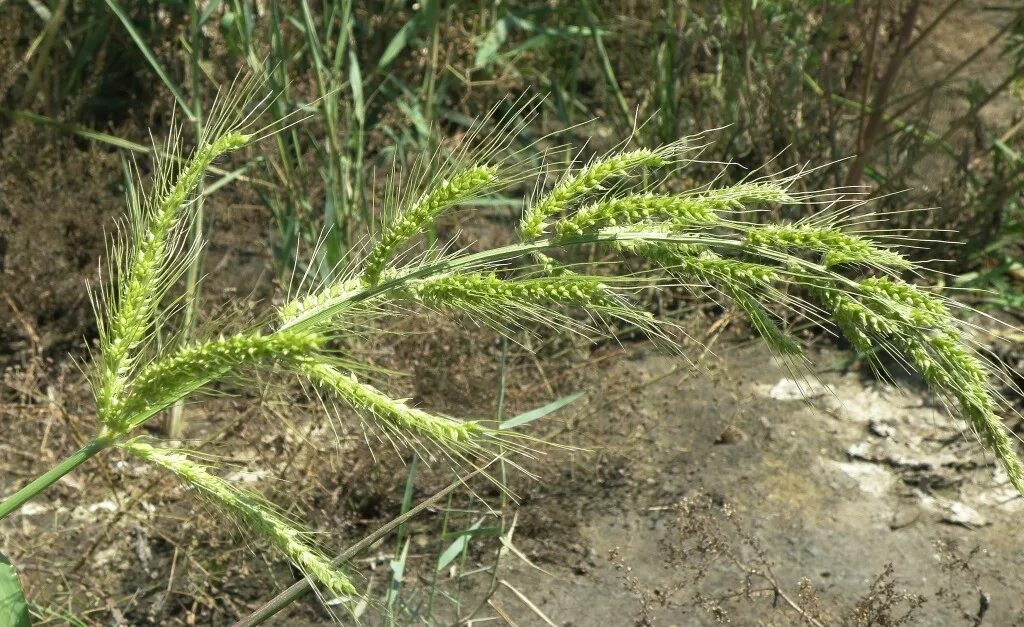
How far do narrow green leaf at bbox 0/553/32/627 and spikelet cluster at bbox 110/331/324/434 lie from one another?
11.4 inches

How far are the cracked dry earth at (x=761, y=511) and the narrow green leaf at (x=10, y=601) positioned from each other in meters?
0.87

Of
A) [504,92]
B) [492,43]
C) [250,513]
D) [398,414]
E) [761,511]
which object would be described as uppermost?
[398,414]

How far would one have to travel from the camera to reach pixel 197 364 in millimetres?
1116

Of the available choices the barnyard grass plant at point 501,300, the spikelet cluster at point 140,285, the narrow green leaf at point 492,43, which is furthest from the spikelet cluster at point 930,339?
the narrow green leaf at point 492,43

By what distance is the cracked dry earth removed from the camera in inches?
84.4

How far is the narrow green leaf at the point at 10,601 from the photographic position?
1.33m

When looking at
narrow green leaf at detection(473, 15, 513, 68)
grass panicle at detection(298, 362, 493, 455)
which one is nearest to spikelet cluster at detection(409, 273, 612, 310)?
grass panicle at detection(298, 362, 493, 455)

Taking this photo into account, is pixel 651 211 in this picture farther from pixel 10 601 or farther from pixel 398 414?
pixel 10 601

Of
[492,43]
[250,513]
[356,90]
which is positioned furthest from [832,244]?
[492,43]

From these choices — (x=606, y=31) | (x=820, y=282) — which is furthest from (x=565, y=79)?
(x=820, y=282)

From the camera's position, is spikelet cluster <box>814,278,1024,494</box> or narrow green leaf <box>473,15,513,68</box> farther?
narrow green leaf <box>473,15,513,68</box>

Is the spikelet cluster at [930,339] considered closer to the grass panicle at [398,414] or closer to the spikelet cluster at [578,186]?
the spikelet cluster at [578,186]

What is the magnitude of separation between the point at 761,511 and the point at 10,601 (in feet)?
5.05

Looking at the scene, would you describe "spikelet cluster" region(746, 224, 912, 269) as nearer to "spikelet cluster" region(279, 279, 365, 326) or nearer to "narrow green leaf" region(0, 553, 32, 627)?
"spikelet cluster" region(279, 279, 365, 326)
